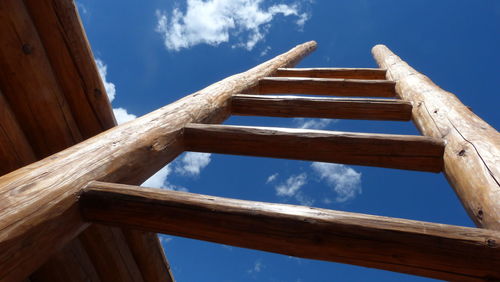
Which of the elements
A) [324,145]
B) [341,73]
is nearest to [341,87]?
[341,73]

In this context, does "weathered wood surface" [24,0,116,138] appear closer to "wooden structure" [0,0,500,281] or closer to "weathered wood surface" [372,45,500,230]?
"wooden structure" [0,0,500,281]

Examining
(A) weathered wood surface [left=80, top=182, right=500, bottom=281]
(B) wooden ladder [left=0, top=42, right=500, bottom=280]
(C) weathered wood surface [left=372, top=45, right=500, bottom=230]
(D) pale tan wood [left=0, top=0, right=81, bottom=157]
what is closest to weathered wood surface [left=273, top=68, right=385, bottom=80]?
(C) weathered wood surface [left=372, top=45, right=500, bottom=230]

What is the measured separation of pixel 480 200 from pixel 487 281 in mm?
326

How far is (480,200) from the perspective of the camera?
1155 mm

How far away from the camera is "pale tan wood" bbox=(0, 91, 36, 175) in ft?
5.02

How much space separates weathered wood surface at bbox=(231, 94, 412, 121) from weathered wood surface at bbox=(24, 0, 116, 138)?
0.94 meters

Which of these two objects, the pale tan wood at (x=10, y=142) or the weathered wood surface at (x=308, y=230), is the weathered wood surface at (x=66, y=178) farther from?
the pale tan wood at (x=10, y=142)

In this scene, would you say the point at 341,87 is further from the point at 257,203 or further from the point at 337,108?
the point at 257,203

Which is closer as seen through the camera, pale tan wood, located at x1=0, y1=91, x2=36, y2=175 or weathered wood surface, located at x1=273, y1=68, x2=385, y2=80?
pale tan wood, located at x1=0, y1=91, x2=36, y2=175

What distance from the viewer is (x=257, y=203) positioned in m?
1.08

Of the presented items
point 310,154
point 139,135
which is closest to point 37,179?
point 139,135

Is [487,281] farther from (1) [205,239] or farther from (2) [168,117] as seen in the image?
(2) [168,117]

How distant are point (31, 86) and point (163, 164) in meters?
0.69

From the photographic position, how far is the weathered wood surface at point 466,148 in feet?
3.74
